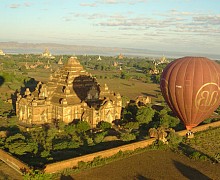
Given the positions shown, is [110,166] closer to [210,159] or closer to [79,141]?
[79,141]

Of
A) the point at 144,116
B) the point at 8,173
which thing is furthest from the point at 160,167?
the point at 8,173

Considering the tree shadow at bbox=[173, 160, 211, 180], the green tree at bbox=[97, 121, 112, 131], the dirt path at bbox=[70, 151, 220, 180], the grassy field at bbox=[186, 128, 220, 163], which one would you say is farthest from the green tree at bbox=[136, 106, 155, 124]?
the tree shadow at bbox=[173, 160, 211, 180]

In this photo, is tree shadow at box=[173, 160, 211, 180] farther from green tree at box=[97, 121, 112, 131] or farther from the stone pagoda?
the stone pagoda

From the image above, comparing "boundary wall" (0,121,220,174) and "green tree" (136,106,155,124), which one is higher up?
"green tree" (136,106,155,124)

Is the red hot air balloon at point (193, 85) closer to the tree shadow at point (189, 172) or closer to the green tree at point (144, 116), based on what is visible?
the tree shadow at point (189, 172)

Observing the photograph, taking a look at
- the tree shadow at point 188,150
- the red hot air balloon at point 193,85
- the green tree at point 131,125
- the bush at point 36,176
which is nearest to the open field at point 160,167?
the tree shadow at point 188,150

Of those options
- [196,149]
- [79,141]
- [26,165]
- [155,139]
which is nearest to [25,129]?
[79,141]

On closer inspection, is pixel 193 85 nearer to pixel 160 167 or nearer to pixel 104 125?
pixel 160 167
